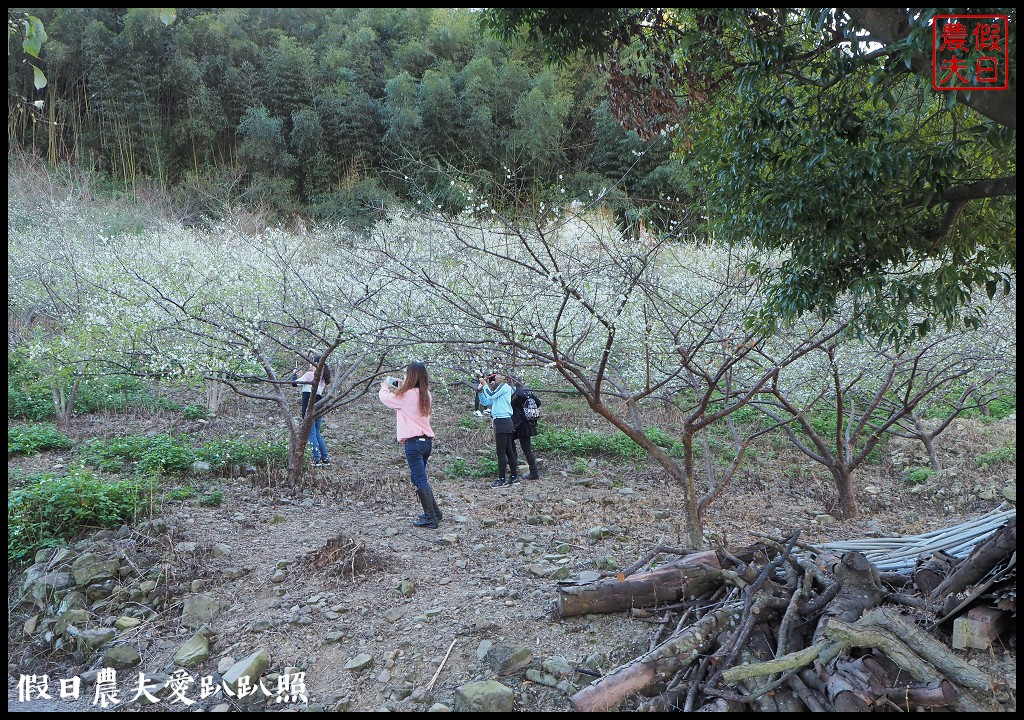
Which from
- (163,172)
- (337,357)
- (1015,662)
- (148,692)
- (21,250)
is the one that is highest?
(163,172)

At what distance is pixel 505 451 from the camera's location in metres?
7.65

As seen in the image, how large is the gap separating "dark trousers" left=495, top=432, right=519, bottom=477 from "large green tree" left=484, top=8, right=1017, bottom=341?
14.3ft

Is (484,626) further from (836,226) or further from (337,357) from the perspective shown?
(337,357)

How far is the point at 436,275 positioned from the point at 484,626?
4242 millimetres

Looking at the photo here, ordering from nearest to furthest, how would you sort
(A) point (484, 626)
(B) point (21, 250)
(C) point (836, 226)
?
1. (C) point (836, 226)
2. (A) point (484, 626)
3. (B) point (21, 250)

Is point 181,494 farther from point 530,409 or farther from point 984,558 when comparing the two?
point 984,558

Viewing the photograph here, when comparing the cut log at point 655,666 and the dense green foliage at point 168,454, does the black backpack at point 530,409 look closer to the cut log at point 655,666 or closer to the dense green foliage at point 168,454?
the dense green foliage at point 168,454

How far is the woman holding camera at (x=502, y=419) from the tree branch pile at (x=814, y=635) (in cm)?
376

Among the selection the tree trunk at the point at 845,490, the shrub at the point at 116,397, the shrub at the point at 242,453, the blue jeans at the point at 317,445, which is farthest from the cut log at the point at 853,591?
the shrub at the point at 116,397

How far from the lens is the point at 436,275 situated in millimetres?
6945

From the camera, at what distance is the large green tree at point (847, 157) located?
284 cm

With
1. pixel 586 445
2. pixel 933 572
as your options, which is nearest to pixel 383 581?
pixel 933 572

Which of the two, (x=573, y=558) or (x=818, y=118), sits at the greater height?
(x=818, y=118)

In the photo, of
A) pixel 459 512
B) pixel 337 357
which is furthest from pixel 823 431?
pixel 337 357
